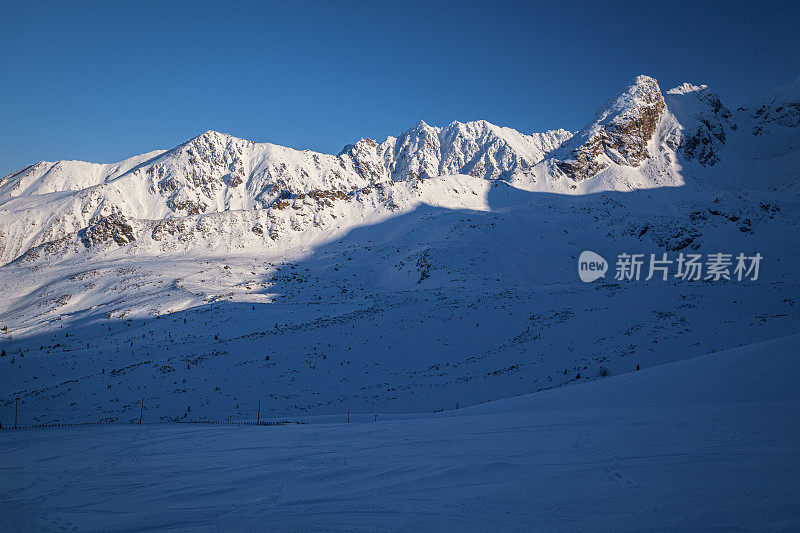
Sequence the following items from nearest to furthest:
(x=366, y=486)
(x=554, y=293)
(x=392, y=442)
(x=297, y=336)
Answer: (x=366, y=486), (x=392, y=442), (x=297, y=336), (x=554, y=293)

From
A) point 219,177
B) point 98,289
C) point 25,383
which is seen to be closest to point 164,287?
point 98,289

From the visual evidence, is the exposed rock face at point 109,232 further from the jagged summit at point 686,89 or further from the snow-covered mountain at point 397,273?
the jagged summit at point 686,89

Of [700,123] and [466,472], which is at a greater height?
[700,123]

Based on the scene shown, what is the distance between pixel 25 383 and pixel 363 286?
31050 mm

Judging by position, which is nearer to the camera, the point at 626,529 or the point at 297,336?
the point at 626,529

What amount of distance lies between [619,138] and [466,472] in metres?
98.0

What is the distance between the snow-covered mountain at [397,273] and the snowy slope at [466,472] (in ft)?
24.0

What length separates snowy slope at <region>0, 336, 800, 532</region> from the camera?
13.5ft

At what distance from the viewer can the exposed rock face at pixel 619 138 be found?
278ft

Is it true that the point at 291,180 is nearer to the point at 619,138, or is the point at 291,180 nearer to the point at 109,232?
the point at 109,232

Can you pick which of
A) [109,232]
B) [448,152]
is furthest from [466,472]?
[448,152]

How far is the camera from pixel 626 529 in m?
3.62

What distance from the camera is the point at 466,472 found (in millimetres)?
5547

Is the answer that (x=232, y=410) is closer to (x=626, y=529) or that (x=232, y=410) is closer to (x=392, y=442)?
(x=392, y=442)
